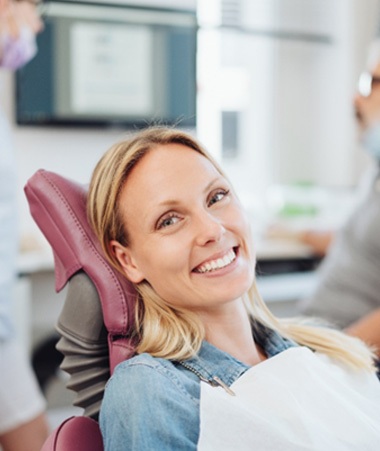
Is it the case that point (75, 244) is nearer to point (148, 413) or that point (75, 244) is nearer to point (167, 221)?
point (167, 221)

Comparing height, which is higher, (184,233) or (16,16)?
(16,16)

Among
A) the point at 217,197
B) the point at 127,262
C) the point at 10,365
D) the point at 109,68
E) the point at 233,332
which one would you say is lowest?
the point at 10,365

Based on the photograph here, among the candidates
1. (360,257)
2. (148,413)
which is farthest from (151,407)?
(360,257)

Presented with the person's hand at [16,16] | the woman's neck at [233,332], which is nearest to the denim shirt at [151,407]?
the woman's neck at [233,332]

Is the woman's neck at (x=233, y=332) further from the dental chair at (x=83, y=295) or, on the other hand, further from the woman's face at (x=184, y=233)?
the dental chair at (x=83, y=295)

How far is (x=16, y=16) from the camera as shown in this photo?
210 centimetres

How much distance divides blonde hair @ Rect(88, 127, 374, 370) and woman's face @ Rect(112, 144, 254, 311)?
15mm

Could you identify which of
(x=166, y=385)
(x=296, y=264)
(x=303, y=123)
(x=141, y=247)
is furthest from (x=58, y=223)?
(x=303, y=123)

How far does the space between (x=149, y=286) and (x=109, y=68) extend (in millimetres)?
2131

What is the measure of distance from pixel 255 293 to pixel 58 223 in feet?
1.30

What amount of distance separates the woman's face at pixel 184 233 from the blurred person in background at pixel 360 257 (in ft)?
3.24

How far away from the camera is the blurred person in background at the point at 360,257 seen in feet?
7.30

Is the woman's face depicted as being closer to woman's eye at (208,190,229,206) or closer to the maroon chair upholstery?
woman's eye at (208,190,229,206)

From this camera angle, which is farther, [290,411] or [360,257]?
[360,257]
